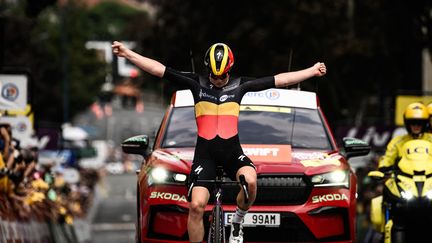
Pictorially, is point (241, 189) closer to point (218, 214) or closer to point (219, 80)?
point (218, 214)

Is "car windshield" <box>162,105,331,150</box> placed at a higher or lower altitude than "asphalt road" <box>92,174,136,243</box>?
higher

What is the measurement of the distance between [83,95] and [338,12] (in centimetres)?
3731

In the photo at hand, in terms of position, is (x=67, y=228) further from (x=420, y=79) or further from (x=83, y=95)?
(x=83, y=95)

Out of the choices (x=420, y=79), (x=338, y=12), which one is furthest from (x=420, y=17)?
(x=338, y=12)

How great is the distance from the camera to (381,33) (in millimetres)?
34062

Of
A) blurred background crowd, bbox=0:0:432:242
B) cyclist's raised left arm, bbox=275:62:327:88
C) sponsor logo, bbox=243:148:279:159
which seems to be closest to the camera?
cyclist's raised left arm, bbox=275:62:327:88

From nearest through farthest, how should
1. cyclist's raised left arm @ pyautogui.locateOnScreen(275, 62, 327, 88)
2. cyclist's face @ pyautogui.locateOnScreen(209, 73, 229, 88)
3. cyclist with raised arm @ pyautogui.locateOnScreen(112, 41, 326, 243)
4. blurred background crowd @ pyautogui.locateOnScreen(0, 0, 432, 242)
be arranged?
cyclist with raised arm @ pyautogui.locateOnScreen(112, 41, 326, 243)
cyclist's face @ pyautogui.locateOnScreen(209, 73, 229, 88)
cyclist's raised left arm @ pyautogui.locateOnScreen(275, 62, 327, 88)
blurred background crowd @ pyautogui.locateOnScreen(0, 0, 432, 242)

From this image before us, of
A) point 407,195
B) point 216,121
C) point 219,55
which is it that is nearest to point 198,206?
point 216,121

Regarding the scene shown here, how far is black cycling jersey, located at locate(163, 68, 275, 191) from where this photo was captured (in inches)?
397

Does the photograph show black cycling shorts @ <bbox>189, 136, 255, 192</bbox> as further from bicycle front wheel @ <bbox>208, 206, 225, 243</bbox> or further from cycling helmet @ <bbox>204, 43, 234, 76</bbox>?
cycling helmet @ <bbox>204, 43, 234, 76</bbox>

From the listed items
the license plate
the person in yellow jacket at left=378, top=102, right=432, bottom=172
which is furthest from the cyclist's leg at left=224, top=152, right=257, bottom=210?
the person in yellow jacket at left=378, top=102, right=432, bottom=172

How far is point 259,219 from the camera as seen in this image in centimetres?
1104

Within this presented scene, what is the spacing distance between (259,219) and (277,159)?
25.9 inches

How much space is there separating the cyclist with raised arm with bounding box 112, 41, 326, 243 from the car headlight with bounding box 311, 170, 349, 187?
1168 millimetres
